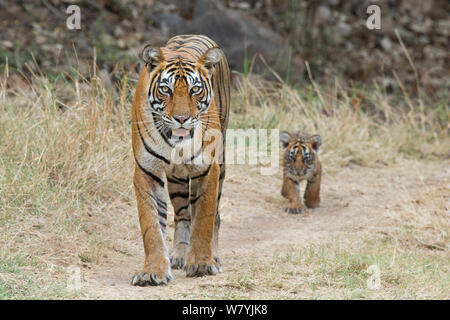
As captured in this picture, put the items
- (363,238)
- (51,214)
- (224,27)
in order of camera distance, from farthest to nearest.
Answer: (224,27), (363,238), (51,214)

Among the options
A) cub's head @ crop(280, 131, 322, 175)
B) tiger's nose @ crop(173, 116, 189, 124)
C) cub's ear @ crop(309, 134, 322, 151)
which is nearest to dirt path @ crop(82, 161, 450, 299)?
cub's head @ crop(280, 131, 322, 175)

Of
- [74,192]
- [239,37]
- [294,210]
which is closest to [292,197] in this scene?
[294,210]

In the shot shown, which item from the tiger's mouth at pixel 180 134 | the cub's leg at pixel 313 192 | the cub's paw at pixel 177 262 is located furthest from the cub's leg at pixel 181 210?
the cub's leg at pixel 313 192

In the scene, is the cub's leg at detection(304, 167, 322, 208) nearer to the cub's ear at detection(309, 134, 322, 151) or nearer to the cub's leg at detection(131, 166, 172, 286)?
the cub's ear at detection(309, 134, 322, 151)

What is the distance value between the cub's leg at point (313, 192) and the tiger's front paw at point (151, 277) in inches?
113

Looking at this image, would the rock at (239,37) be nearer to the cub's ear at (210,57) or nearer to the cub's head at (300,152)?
the cub's head at (300,152)

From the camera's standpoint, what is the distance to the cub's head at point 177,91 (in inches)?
169

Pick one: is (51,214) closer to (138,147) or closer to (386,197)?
(138,147)

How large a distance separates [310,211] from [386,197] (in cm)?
92

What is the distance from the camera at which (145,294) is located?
4184mm

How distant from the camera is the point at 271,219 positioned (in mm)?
6711

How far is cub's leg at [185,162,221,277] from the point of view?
15.3 ft
